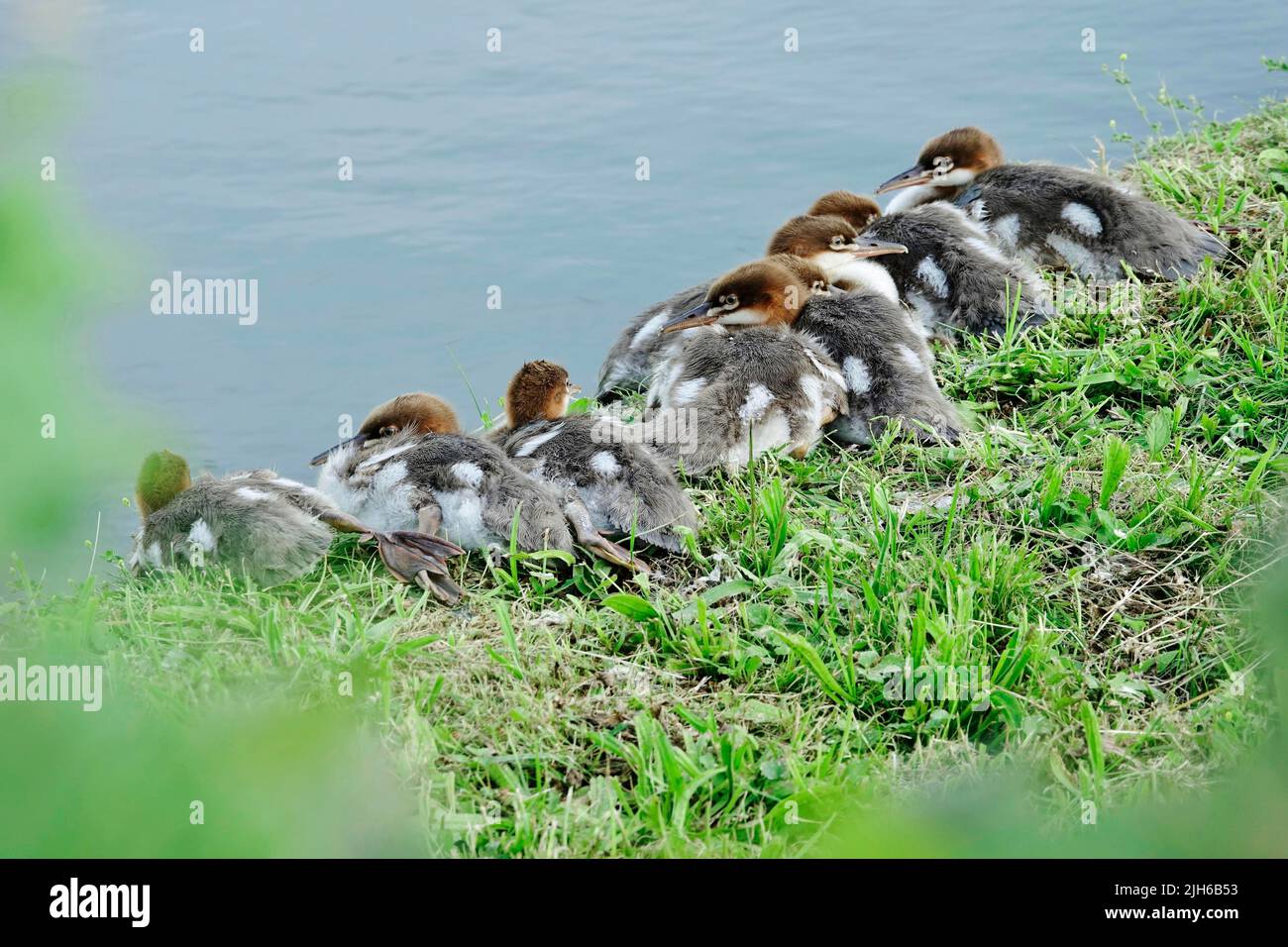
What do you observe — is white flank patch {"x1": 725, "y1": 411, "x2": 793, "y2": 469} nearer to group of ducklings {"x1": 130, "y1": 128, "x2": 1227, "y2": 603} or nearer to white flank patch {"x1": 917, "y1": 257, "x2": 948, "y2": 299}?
group of ducklings {"x1": 130, "y1": 128, "x2": 1227, "y2": 603}

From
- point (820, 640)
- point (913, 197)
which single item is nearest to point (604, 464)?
point (820, 640)

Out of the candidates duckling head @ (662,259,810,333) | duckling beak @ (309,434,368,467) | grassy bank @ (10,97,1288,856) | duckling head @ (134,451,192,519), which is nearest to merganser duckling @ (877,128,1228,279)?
grassy bank @ (10,97,1288,856)

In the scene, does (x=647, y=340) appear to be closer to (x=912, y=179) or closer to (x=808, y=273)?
(x=808, y=273)

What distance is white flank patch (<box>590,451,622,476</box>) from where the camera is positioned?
138 inches

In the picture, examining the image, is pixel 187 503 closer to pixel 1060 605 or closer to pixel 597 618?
pixel 597 618

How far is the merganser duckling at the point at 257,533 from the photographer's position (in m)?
3.23

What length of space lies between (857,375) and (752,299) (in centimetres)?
49

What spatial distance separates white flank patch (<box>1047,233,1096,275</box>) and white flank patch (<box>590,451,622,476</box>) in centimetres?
234

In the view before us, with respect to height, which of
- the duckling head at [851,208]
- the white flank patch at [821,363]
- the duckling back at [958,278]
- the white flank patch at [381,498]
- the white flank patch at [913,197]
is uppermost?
the white flank patch at [913,197]

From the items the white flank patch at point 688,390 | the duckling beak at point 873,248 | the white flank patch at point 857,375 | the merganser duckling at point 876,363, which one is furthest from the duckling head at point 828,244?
the white flank patch at point 688,390

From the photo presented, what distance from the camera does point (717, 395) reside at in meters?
3.87

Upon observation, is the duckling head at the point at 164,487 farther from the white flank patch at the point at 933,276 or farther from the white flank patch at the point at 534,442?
the white flank patch at the point at 933,276

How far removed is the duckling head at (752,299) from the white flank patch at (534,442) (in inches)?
32.1

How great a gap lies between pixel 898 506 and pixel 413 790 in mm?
1766
